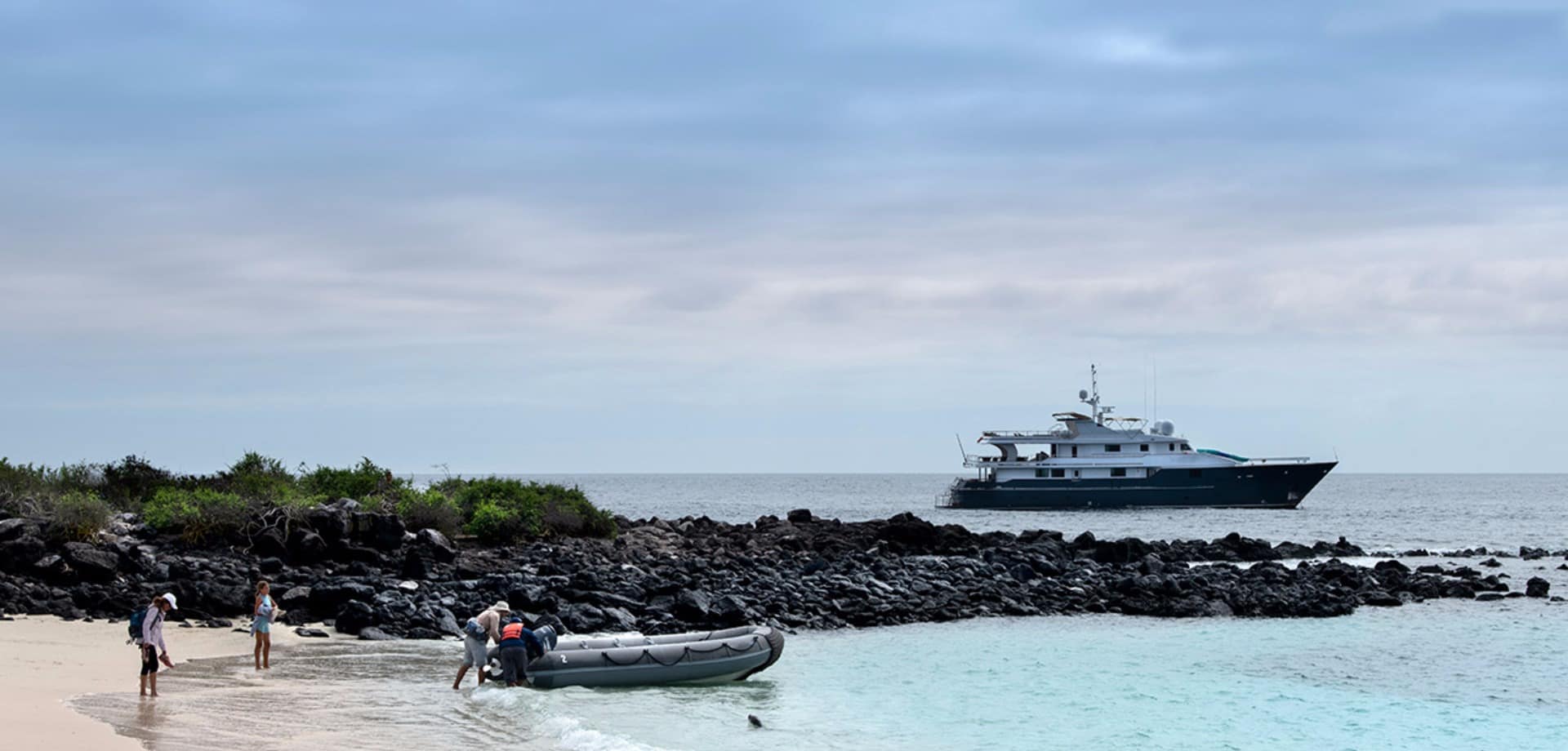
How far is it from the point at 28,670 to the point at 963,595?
19.0 m

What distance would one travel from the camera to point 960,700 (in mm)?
20609

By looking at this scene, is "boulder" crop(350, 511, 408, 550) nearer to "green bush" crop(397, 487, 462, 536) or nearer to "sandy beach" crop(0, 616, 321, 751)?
"green bush" crop(397, 487, 462, 536)

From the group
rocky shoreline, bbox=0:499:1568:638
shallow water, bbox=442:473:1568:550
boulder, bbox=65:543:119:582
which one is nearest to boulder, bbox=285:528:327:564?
rocky shoreline, bbox=0:499:1568:638

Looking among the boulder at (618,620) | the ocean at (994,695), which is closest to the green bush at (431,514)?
the boulder at (618,620)

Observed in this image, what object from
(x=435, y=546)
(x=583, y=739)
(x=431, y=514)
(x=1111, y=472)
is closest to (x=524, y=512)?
(x=431, y=514)

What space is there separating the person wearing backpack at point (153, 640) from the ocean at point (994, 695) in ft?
1.29

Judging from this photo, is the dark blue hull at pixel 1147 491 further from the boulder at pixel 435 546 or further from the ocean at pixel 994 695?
the boulder at pixel 435 546

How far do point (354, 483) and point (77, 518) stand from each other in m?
10.9

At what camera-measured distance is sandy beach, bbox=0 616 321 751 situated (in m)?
14.3

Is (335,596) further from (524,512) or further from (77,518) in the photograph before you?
(524,512)

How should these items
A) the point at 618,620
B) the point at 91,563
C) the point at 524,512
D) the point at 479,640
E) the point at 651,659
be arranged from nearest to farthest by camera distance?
the point at 479,640 → the point at 651,659 → the point at 618,620 → the point at 91,563 → the point at 524,512

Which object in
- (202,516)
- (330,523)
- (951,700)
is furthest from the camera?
(202,516)

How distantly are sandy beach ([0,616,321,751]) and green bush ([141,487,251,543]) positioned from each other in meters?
8.56

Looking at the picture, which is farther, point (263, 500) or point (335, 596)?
point (263, 500)
